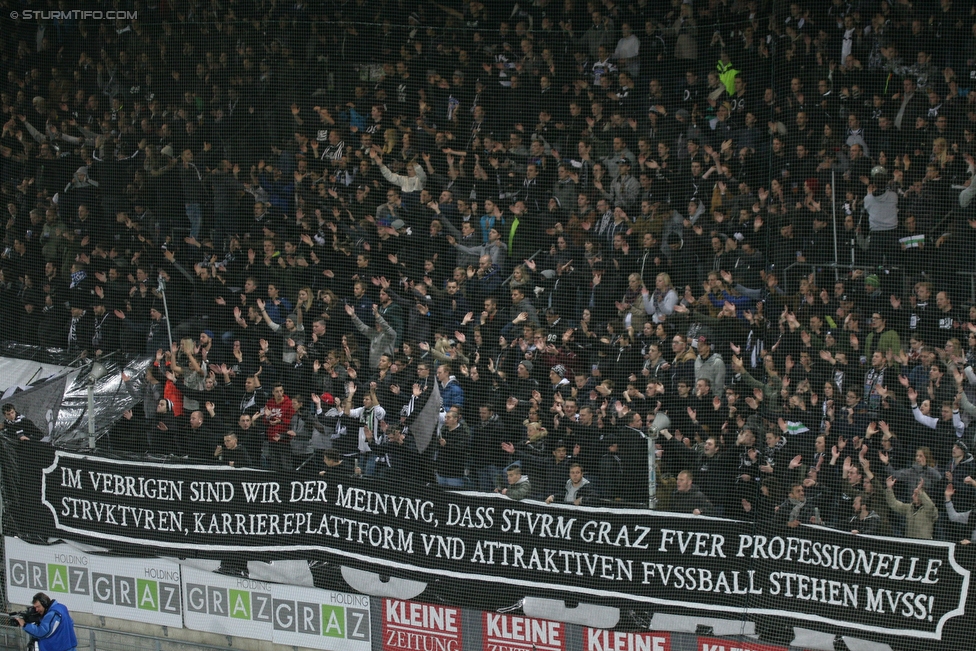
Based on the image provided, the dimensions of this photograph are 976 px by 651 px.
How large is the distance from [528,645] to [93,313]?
510cm

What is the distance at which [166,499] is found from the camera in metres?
9.95

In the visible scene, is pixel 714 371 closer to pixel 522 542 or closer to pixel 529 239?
pixel 529 239

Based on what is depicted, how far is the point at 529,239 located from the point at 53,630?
4.94 meters

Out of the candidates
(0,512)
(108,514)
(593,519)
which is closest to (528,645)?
(593,519)

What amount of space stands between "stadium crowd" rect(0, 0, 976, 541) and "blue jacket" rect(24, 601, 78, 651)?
1811 millimetres

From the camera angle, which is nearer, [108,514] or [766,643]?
[766,643]

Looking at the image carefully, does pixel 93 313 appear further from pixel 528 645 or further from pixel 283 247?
pixel 528 645

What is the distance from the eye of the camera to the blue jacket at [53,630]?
28.4 feet

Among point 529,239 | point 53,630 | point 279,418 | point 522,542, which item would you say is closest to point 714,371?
point 529,239

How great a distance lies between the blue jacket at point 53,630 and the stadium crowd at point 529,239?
71.3 inches

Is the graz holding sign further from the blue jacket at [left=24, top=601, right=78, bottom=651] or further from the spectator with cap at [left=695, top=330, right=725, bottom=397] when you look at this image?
the blue jacket at [left=24, top=601, right=78, bottom=651]

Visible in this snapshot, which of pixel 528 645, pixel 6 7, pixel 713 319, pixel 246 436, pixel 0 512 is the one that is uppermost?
pixel 6 7

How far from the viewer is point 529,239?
9.55 m

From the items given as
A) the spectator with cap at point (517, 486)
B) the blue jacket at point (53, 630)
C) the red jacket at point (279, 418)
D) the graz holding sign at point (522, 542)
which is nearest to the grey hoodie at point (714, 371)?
the graz holding sign at point (522, 542)
